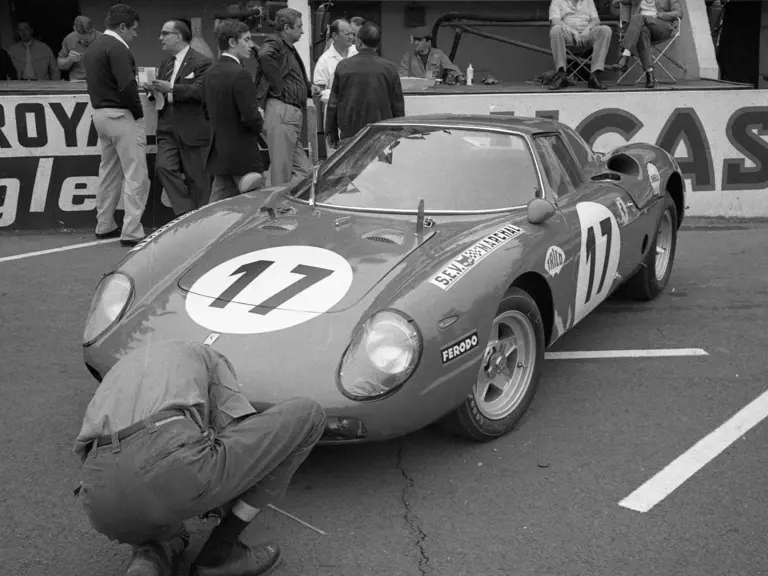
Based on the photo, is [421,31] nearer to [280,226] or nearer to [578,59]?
[578,59]

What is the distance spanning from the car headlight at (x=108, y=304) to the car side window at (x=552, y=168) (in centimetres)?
219

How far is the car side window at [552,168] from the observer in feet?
15.7

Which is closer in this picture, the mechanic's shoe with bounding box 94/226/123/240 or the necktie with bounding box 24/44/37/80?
the mechanic's shoe with bounding box 94/226/123/240

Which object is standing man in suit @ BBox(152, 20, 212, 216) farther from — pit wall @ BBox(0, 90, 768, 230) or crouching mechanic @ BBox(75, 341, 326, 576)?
crouching mechanic @ BBox(75, 341, 326, 576)

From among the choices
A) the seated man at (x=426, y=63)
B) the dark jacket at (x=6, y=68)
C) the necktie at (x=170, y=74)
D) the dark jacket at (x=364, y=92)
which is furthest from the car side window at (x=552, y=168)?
the dark jacket at (x=6, y=68)

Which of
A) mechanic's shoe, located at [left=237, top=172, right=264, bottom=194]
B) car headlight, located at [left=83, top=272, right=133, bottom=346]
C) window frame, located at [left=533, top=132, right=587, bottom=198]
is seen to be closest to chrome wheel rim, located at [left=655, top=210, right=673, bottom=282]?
window frame, located at [left=533, top=132, right=587, bottom=198]

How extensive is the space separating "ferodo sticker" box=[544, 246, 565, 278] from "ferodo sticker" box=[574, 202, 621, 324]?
234 mm

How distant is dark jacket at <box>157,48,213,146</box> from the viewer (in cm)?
781

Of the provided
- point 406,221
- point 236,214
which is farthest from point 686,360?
point 236,214

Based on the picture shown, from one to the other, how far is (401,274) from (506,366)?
0.68 m

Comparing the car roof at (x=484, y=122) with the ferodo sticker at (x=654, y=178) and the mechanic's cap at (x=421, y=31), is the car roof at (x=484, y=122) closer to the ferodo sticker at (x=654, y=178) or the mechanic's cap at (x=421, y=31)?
the ferodo sticker at (x=654, y=178)

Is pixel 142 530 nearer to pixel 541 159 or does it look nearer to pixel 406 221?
pixel 406 221

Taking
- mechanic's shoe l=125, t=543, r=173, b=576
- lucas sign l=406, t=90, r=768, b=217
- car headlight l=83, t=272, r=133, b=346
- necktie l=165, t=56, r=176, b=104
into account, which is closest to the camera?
mechanic's shoe l=125, t=543, r=173, b=576

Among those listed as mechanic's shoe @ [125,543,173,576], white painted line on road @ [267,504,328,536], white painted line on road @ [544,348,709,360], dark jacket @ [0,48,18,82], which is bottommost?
white painted line on road @ [544,348,709,360]
